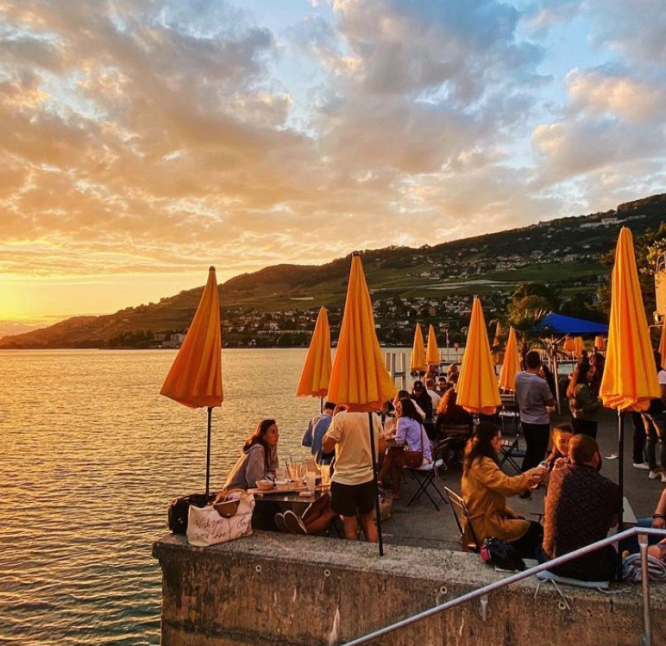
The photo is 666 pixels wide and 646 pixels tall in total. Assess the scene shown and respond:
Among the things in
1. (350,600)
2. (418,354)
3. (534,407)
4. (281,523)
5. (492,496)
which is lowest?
(350,600)

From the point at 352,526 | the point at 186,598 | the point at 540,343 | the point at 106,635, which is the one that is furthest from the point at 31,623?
the point at 540,343

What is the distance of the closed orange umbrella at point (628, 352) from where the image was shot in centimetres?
452

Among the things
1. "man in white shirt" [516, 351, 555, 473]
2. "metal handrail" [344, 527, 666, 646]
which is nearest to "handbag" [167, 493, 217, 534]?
"metal handrail" [344, 527, 666, 646]

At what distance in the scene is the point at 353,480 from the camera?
577 cm

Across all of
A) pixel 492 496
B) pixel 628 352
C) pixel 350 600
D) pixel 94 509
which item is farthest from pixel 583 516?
pixel 94 509

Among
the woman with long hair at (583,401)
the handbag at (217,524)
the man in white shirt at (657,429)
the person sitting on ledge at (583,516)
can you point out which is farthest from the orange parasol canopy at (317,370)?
the person sitting on ledge at (583,516)

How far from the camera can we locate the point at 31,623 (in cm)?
772

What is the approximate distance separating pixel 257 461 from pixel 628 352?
4.48 meters

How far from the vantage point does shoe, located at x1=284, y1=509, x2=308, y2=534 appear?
5.41m

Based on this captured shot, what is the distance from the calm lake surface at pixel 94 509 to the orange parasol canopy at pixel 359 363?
4.83m

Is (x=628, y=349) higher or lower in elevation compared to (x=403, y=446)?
higher

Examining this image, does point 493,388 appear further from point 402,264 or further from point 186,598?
point 402,264

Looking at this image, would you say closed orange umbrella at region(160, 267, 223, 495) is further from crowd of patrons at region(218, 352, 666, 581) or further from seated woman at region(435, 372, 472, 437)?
seated woman at region(435, 372, 472, 437)

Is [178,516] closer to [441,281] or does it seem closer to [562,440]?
[562,440]
